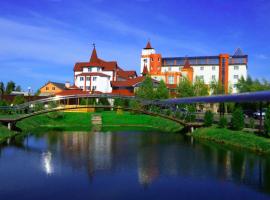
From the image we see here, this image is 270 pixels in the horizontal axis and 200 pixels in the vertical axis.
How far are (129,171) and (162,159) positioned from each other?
3911 millimetres

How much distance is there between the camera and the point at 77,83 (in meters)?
67.1

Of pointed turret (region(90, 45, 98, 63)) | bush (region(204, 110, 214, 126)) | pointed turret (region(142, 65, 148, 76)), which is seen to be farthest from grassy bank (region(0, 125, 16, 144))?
pointed turret (region(142, 65, 148, 76))

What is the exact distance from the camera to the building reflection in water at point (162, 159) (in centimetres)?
1841

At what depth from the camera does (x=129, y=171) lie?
18.9 metres

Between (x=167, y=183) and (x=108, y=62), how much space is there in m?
56.0

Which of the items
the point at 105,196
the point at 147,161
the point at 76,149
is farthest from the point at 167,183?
the point at 76,149

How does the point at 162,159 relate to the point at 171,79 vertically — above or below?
below

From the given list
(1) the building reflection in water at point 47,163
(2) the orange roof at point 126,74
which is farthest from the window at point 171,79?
(1) the building reflection in water at point 47,163

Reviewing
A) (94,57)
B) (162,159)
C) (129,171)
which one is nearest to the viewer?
(129,171)

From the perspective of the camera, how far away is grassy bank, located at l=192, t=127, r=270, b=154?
974 inches

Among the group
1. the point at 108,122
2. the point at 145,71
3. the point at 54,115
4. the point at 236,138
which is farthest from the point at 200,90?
the point at 236,138

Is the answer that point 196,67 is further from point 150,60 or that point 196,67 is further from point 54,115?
point 54,115

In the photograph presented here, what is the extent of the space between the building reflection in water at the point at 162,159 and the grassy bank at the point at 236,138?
1312 millimetres

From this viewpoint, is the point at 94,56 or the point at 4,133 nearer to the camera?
the point at 4,133
